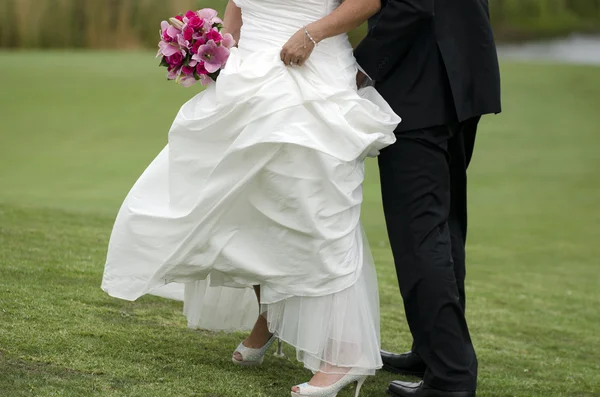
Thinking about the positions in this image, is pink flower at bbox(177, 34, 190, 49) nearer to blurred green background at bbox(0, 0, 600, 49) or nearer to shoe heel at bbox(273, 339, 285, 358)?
shoe heel at bbox(273, 339, 285, 358)

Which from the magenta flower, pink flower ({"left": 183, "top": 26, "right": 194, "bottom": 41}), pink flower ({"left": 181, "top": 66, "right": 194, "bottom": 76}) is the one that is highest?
the magenta flower

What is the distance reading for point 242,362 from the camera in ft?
11.0

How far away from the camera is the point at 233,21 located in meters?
3.43

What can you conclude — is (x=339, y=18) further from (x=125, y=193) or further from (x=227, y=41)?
(x=125, y=193)

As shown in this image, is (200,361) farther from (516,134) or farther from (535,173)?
(516,134)

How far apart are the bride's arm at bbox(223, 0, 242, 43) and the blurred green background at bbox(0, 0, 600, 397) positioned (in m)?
1.14

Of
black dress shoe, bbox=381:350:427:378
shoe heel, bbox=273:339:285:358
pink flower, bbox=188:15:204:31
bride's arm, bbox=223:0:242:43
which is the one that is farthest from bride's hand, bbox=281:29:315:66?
black dress shoe, bbox=381:350:427:378

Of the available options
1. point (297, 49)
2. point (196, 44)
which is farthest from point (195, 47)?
point (297, 49)

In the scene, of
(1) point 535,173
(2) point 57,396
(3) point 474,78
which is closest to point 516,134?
(1) point 535,173

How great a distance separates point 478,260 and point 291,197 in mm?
4234

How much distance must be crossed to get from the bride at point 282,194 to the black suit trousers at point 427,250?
0.11 meters

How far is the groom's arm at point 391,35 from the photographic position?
2.97 meters

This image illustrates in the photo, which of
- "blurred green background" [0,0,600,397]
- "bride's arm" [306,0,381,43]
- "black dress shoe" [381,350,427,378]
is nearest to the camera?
"bride's arm" [306,0,381,43]

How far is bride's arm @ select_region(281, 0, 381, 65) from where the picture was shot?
299 centimetres
